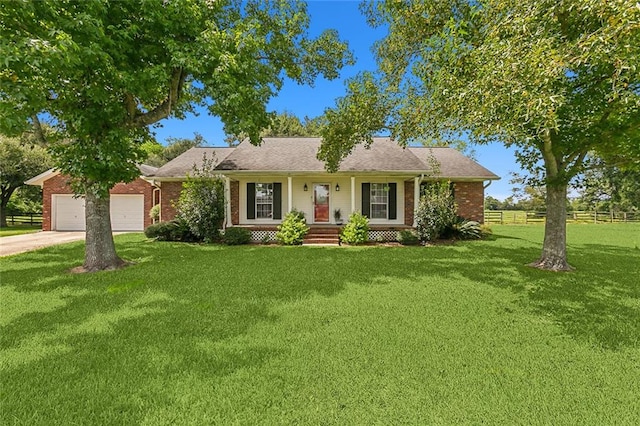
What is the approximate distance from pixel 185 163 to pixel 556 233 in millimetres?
15577

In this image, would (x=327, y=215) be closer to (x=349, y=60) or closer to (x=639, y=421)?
(x=349, y=60)

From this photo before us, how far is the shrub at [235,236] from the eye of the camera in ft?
40.3

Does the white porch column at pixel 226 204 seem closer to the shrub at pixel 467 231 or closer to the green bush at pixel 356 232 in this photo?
the green bush at pixel 356 232

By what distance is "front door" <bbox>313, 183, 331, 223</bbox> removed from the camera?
14.8m

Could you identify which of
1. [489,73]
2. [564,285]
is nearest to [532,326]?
[564,285]

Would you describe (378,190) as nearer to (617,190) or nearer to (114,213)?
(114,213)

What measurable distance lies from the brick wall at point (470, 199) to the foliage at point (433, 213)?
136 inches

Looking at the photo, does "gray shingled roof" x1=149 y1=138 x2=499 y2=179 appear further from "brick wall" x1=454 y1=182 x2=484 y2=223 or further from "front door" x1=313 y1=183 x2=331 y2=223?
"front door" x1=313 y1=183 x2=331 y2=223

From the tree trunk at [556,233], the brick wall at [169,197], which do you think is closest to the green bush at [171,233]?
the brick wall at [169,197]

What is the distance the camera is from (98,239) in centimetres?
785

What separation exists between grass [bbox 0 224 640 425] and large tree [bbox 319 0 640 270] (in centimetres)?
277

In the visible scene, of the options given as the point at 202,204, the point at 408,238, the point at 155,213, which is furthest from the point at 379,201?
the point at 155,213

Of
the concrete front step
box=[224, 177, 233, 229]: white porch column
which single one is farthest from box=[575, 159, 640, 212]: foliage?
box=[224, 177, 233, 229]: white porch column

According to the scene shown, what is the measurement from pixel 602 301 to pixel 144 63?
410 inches
